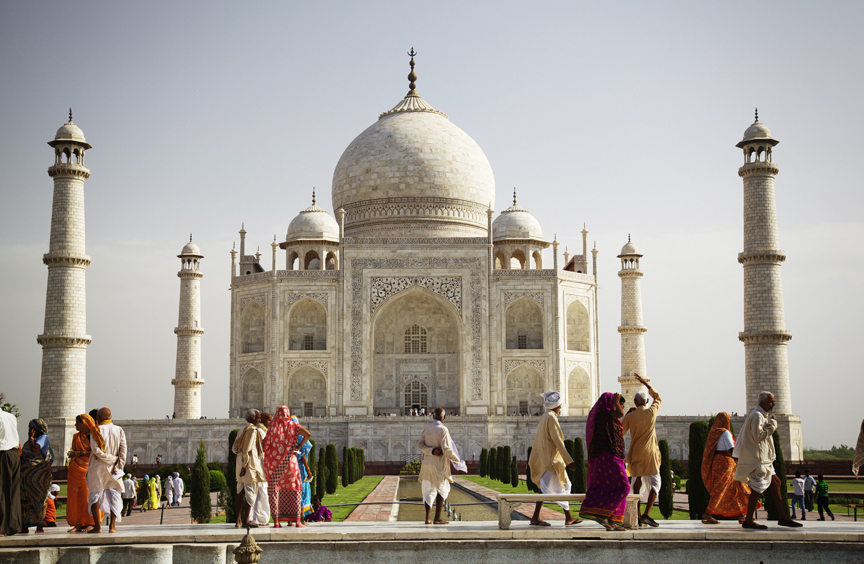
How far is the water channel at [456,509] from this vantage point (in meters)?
10.1

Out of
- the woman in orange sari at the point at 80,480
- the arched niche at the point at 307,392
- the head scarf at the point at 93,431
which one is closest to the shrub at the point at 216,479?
the woman in orange sari at the point at 80,480

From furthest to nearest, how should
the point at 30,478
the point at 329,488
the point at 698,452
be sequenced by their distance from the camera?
1. the point at 329,488
2. the point at 698,452
3. the point at 30,478

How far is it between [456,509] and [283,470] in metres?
4.47

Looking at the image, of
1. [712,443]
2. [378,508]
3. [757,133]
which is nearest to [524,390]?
[757,133]

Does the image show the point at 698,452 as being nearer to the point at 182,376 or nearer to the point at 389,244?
the point at 389,244

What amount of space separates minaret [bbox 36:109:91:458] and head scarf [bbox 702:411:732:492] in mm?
15632

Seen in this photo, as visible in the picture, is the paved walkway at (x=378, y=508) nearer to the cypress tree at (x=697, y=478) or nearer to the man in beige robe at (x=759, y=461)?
the cypress tree at (x=697, y=478)

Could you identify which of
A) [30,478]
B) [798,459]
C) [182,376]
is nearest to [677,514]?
[30,478]

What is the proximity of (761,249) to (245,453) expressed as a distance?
1587 centimetres

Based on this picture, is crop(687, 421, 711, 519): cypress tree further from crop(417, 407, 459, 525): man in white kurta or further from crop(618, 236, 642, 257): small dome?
crop(618, 236, 642, 257): small dome

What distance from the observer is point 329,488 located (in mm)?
14727

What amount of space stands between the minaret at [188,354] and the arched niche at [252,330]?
2087 millimetres

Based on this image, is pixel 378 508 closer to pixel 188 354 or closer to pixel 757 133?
pixel 757 133

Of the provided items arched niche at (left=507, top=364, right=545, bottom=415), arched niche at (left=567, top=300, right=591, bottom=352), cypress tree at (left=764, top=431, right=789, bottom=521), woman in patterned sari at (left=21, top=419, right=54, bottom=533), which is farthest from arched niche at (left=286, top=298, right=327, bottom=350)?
woman in patterned sari at (left=21, top=419, right=54, bottom=533)
